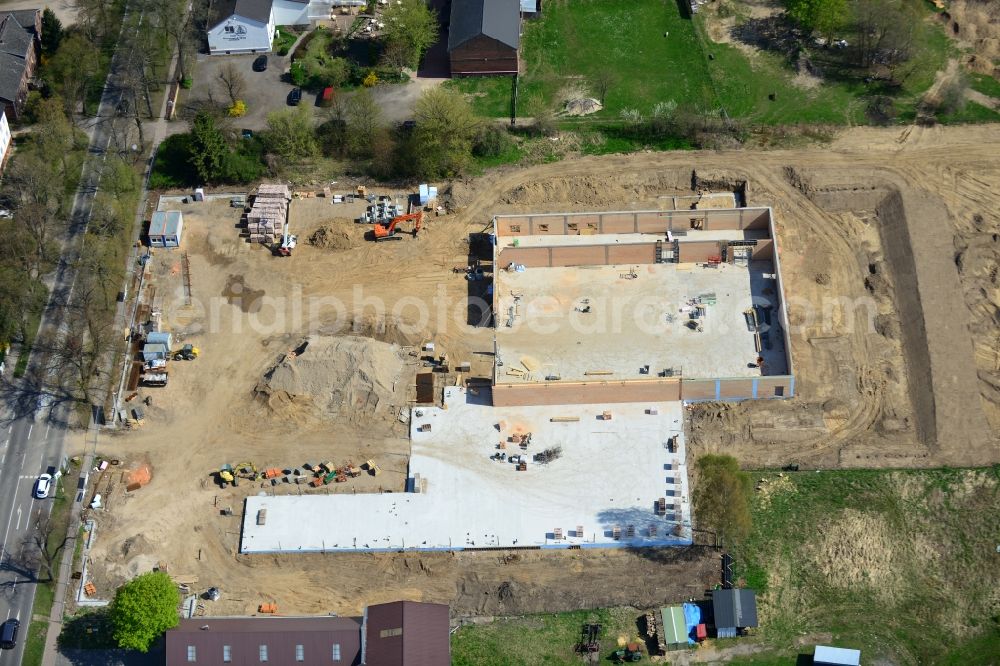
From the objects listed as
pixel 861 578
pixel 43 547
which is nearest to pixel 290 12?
pixel 43 547

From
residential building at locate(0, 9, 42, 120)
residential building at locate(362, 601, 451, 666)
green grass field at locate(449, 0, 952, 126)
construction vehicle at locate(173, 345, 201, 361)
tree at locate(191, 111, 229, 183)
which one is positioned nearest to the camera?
residential building at locate(362, 601, 451, 666)

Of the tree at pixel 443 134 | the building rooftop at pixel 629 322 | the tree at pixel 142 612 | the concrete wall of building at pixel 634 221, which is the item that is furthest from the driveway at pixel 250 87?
the tree at pixel 142 612

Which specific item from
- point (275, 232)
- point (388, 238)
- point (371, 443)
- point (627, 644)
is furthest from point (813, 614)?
point (275, 232)

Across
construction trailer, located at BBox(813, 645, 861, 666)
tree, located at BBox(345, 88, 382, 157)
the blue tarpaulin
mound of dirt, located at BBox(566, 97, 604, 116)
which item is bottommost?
construction trailer, located at BBox(813, 645, 861, 666)

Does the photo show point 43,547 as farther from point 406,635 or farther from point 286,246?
point 286,246

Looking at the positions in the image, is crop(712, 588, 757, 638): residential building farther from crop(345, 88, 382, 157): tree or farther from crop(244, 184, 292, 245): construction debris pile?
crop(345, 88, 382, 157): tree

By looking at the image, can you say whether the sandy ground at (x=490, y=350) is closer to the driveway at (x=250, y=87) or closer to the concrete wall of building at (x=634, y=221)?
the concrete wall of building at (x=634, y=221)

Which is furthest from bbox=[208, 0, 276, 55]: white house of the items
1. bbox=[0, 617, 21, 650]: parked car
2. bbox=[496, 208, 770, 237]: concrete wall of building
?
bbox=[0, 617, 21, 650]: parked car
